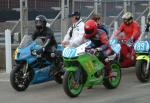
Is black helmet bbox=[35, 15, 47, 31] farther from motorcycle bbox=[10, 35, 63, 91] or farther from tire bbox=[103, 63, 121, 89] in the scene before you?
tire bbox=[103, 63, 121, 89]

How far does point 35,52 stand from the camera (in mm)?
10906

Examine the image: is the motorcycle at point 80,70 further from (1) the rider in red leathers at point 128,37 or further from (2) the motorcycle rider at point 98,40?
(1) the rider in red leathers at point 128,37

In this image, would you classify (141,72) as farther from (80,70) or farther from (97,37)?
(80,70)

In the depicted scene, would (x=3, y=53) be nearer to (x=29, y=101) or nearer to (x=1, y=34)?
(x=1, y=34)

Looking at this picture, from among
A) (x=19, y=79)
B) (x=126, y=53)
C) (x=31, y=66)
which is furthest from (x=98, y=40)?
(x=126, y=53)

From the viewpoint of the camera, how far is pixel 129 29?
13.6 metres

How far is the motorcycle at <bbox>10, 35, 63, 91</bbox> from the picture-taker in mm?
10742

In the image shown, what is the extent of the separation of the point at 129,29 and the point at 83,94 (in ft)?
12.0

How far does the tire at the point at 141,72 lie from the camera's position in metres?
11.5

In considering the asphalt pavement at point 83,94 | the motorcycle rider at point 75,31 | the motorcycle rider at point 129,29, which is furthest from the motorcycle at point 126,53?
the motorcycle rider at point 75,31

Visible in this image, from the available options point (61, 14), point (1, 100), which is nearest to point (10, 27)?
point (61, 14)

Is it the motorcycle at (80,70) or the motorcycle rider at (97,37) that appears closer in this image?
the motorcycle at (80,70)

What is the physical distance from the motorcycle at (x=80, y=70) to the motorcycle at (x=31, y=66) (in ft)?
3.33

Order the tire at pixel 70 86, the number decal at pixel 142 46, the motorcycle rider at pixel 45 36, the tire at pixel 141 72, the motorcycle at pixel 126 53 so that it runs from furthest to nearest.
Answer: the motorcycle at pixel 126 53
the number decal at pixel 142 46
the tire at pixel 141 72
the motorcycle rider at pixel 45 36
the tire at pixel 70 86
